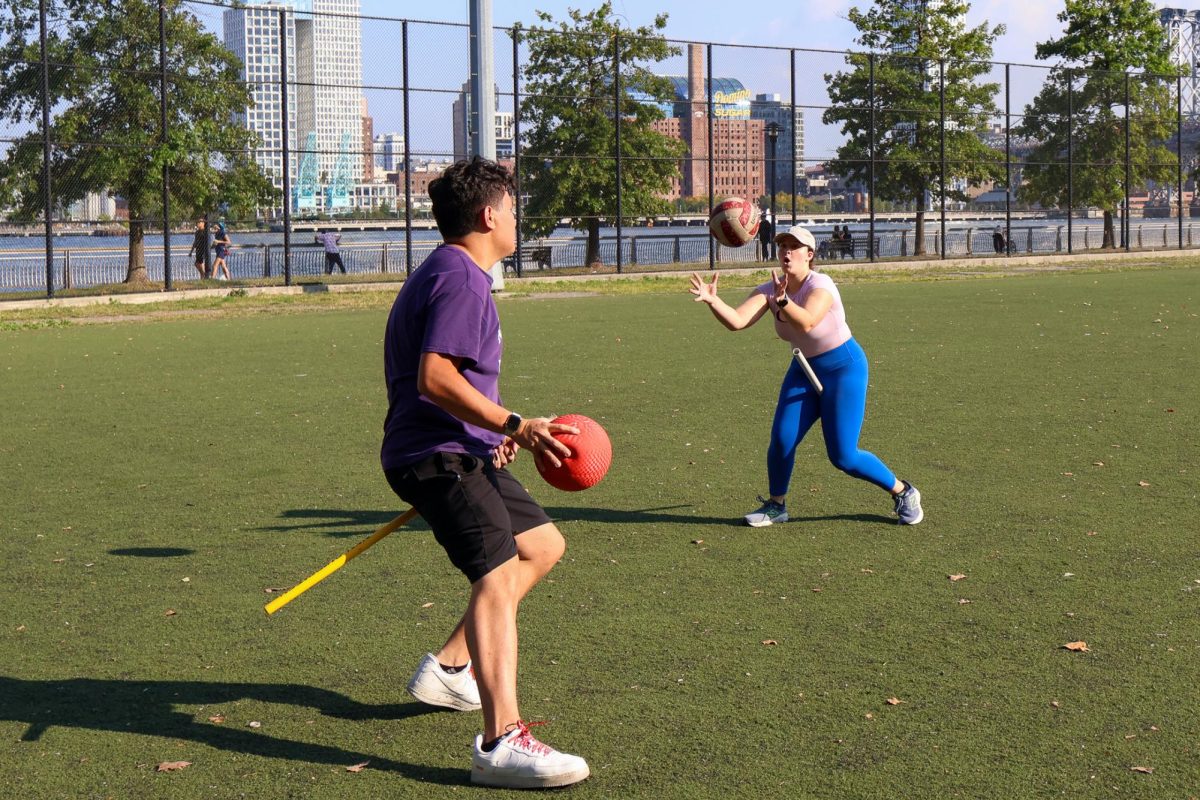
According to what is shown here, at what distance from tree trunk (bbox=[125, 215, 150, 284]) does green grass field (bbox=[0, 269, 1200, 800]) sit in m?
16.5

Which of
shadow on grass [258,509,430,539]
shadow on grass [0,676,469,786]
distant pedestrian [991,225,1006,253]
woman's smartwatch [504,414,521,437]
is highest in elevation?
distant pedestrian [991,225,1006,253]

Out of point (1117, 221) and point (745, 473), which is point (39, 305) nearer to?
point (745, 473)

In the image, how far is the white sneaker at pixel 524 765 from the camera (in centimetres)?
431

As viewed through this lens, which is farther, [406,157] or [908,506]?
[406,157]

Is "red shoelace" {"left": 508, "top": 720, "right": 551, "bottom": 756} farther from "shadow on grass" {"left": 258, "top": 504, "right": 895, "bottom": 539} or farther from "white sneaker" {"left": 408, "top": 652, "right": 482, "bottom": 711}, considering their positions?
"shadow on grass" {"left": 258, "top": 504, "right": 895, "bottom": 539}

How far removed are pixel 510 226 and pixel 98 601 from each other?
3171mm

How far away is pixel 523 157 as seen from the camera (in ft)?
115

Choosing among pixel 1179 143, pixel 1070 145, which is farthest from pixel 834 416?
pixel 1179 143

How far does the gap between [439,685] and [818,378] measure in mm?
3562

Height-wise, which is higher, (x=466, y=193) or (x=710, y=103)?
(x=710, y=103)

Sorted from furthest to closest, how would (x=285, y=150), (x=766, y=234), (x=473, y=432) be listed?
(x=766, y=234) → (x=285, y=150) → (x=473, y=432)

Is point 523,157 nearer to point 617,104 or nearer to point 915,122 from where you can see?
point 617,104

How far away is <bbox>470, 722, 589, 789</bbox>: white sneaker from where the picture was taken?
431cm

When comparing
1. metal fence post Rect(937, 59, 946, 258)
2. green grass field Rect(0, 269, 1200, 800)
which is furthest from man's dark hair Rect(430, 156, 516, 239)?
metal fence post Rect(937, 59, 946, 258)
